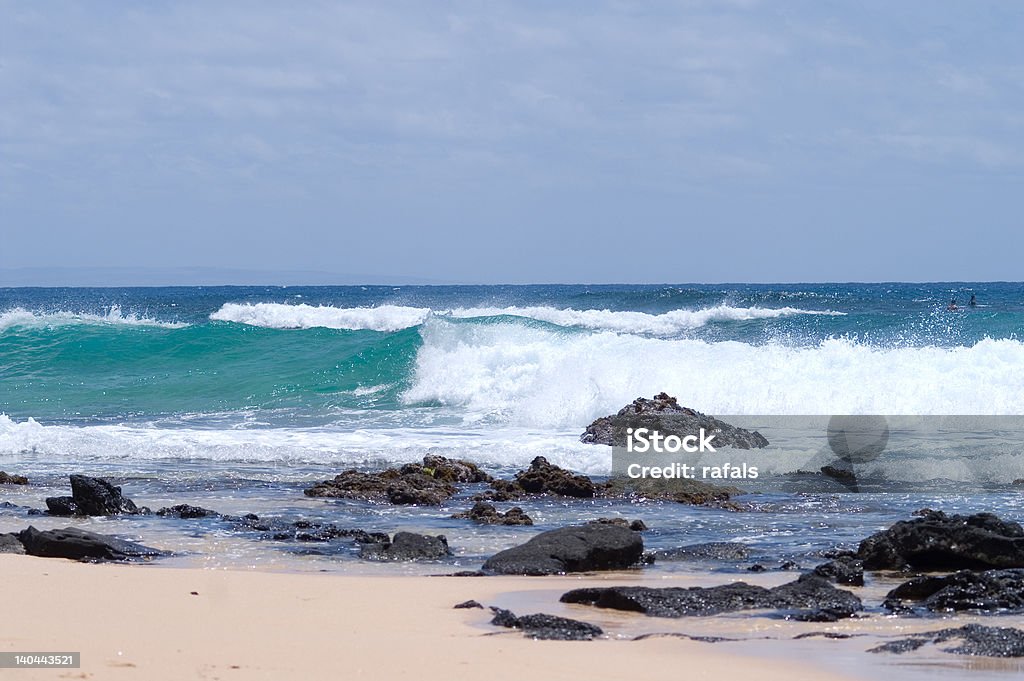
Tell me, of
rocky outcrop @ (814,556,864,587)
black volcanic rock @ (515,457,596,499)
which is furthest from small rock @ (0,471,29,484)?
rocky outcrop @ (814,556,864,587)

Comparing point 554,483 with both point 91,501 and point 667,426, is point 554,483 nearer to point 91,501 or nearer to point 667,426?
point 91,501

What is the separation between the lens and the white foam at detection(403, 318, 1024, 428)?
18.7m

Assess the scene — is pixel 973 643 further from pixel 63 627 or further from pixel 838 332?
pixel 838 332

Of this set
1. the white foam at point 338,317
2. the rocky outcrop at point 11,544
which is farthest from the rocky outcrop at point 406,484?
the white foam at point 338,317

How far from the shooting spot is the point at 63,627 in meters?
5.61

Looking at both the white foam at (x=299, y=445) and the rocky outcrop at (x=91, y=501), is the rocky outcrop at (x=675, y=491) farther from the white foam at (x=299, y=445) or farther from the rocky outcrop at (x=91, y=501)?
the rocky outcrop at (x=91, y=501)

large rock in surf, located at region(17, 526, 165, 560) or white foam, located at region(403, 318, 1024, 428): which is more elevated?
white foam, located at region(403, 318, 1024, 428)

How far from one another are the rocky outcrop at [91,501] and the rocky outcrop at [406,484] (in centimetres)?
188

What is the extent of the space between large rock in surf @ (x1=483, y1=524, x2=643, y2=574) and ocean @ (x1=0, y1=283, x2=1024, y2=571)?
588 millimetres

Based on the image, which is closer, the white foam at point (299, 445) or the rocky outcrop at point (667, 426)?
the white foam at point (299, 445)

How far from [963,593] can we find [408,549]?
11.6 ft

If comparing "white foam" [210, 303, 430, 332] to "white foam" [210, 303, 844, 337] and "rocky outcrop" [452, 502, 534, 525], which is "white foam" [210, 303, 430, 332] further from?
"rocky outcrop" [452, 502, 534, 525]

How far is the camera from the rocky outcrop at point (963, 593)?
21.0ft

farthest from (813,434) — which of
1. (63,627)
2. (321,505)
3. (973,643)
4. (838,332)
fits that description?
(838,332)
